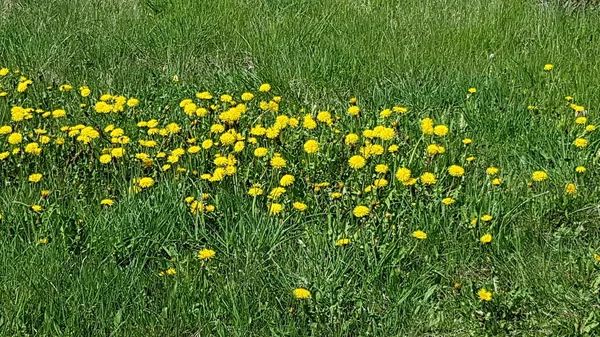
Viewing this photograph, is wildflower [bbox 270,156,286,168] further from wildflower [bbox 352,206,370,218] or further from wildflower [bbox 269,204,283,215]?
wildflower [bbox 352,206,370,218]

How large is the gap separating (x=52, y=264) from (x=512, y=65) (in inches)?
123

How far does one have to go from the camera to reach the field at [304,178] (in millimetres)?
2709

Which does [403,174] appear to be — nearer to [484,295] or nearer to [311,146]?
[311,146]

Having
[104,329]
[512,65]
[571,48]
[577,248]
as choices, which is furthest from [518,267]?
[571,48]

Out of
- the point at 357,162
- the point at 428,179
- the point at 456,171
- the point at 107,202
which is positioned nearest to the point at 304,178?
the point at 357,162

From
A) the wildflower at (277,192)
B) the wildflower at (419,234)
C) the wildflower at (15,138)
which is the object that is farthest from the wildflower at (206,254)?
the wildflower at (15,138)

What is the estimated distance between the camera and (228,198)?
10.7ft

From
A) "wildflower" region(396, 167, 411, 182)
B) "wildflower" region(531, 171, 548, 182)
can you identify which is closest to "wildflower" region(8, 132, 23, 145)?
"wildflower" region(396, 167, 411, 182)

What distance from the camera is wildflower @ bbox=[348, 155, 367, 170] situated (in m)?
3.36

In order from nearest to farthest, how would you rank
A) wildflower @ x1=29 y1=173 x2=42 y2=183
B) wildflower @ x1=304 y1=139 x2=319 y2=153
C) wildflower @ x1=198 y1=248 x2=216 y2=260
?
1. wildflower @ x1=198 y1=248 x2=216 y2=260
2. wildflower @ x1=29 y1=173 x2=42 y2=183
3. wildflower @ x1=304 y1=139 x2=319 y2=153

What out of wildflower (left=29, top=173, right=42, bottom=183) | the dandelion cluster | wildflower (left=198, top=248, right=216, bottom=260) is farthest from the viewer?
wildflower (left=29, top=173, right=42, bottom=183)

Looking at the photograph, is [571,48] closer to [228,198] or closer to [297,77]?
[297,77]

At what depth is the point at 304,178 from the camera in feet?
11.5

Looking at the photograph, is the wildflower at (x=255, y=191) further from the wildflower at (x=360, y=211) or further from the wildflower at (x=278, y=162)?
the wildflower at (x=360, y=211)
